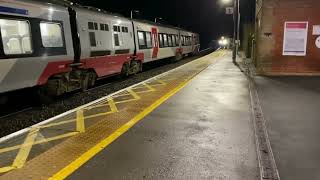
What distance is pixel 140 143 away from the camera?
6641mm

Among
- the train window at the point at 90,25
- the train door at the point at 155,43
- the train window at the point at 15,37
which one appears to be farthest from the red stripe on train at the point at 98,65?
the train door at the point at 155,43

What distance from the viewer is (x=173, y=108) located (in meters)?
9.76

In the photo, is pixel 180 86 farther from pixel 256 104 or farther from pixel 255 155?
pixel 255 155

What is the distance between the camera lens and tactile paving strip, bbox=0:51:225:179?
546cm

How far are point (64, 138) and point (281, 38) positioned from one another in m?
13.1

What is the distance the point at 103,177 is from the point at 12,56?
536 centimetres

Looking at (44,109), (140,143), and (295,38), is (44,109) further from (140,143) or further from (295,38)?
(295,38)

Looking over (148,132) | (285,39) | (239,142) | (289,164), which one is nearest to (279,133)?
(239,142)

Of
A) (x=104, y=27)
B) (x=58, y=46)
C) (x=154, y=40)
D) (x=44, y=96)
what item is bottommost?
(x=44, y=96)

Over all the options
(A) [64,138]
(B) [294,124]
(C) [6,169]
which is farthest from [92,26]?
(C) [6,169]

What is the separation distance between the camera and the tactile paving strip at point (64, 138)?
17.9 feet

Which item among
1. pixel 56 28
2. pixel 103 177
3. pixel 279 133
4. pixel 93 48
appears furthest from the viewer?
pixel 93 48

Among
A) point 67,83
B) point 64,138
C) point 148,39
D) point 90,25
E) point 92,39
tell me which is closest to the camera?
point 64,138

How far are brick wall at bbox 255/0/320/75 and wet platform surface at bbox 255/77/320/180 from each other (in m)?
2.52
